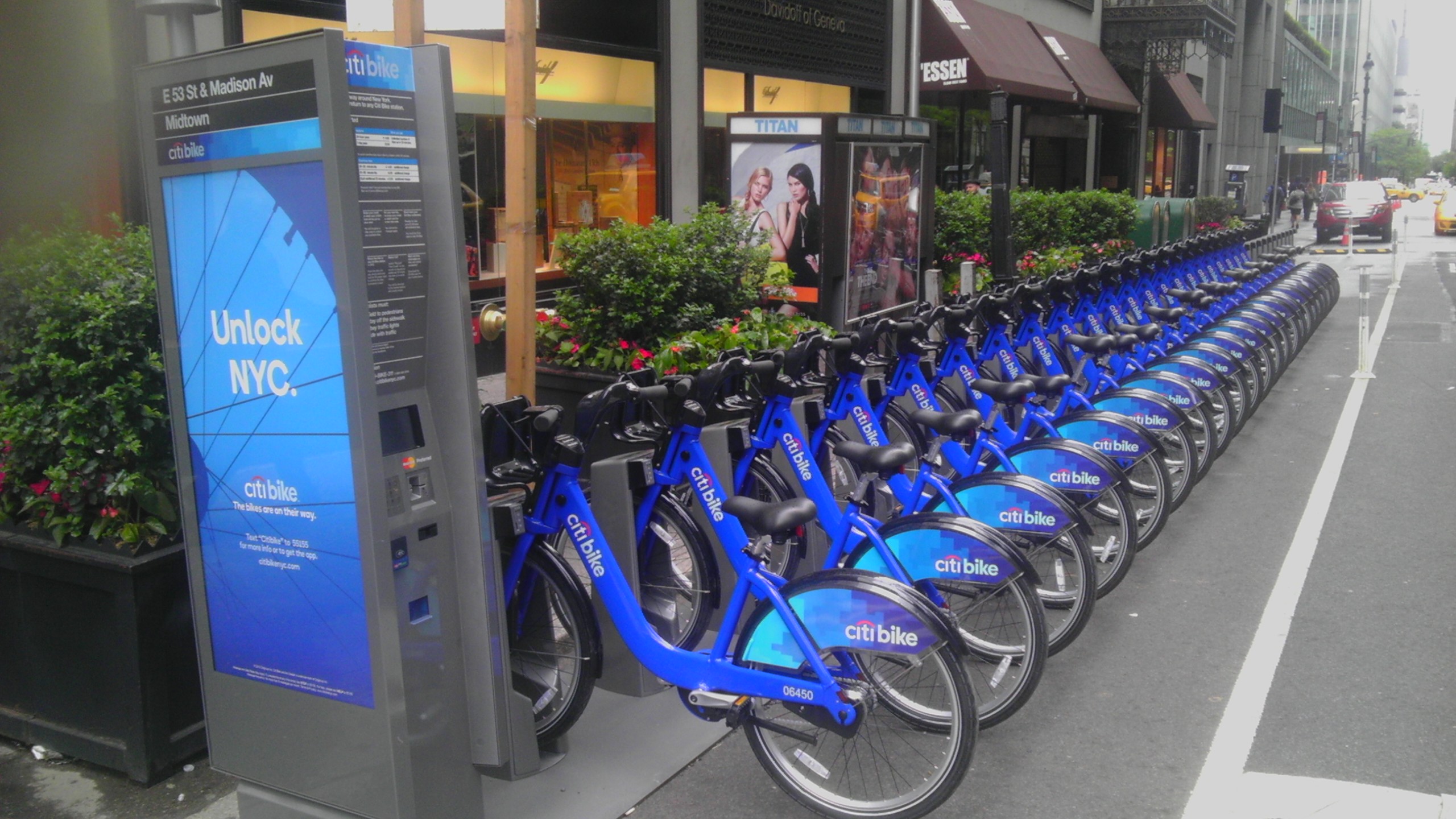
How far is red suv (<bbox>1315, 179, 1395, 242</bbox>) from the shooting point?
36.5m

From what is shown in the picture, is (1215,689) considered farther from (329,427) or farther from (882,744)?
(329,427)

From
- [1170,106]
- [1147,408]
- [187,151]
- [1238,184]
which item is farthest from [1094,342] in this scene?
[1238,184]

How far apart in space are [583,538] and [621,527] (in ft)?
1.17

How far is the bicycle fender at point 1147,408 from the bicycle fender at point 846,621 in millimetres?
3342

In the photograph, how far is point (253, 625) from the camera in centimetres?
358

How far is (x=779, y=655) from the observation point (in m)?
3.79

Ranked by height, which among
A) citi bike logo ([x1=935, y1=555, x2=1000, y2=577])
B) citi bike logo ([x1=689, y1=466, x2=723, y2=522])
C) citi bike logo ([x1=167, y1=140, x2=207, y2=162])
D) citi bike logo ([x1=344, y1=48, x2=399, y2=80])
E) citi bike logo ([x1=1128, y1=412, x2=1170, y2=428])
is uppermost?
citi bike logo ([x1=344, y1=48, x2=399, y2=80])

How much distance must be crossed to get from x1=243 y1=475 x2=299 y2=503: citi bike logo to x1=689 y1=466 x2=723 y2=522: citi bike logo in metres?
1.65

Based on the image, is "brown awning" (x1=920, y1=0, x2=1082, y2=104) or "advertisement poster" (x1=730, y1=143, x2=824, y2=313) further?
"brown awning" (x1=920, y1=0, x2=1082, y2=104)

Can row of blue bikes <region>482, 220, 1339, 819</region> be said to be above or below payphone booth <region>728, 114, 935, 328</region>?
below

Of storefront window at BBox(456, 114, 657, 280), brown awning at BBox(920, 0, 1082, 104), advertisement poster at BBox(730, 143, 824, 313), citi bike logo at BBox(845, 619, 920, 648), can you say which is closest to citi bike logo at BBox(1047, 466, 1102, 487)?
citi bike logo at BBox(845, 619, 920, 648)

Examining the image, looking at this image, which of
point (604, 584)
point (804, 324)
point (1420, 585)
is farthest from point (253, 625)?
point (1420, 585)

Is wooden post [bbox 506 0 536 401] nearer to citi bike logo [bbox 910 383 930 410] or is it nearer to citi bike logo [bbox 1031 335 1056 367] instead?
citi bike logo [bbox 910 383 930 410]

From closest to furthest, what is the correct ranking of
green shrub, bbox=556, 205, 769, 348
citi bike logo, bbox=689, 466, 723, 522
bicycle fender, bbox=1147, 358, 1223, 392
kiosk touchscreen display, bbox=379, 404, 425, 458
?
kiosk touchscreen display, bbox=379, 404, 425, 458 → citi bike logo, bbox=689, 466, 723, 522 → green shrub, bbox=556, 205, 769, 348 → bicycle fender, bbox=1147, 358, 1223, 392
